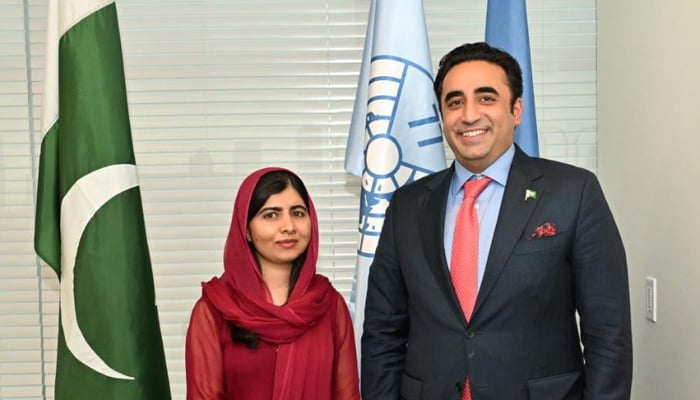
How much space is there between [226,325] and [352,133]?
890mm

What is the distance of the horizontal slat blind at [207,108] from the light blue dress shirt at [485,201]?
1.14 metres

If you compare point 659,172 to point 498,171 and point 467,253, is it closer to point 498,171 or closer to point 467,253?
point 498,171

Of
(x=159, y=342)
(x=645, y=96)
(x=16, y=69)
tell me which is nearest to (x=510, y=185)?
(x=645, y=96)

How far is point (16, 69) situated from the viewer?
2.88 meters

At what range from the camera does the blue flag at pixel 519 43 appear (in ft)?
7.89

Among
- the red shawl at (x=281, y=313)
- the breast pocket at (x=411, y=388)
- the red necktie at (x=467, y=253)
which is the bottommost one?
the breast pocket at (x=411, y=388)

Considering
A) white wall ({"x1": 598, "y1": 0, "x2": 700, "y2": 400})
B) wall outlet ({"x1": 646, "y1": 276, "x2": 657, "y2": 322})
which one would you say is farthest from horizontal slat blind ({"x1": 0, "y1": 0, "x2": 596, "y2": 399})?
wall outlet ({"x1": 646, "y1": 276, "x2": 657, "y2": 322})

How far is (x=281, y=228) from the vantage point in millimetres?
1967

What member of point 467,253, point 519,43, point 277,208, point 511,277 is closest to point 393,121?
point 519,43

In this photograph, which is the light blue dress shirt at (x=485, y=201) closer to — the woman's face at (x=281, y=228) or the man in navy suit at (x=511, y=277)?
the man in navy suit at (x=511, y=277)

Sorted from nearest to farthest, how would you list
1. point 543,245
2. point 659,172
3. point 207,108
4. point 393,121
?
1. point 543,245
2. point 659,172
3. point 393,121
4. point 207,108

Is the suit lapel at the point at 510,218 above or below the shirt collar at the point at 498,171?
below

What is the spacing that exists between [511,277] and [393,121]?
0.85 meters

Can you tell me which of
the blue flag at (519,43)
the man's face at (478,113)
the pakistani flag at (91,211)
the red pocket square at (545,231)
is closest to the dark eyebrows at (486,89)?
the man's face at (478,113)
